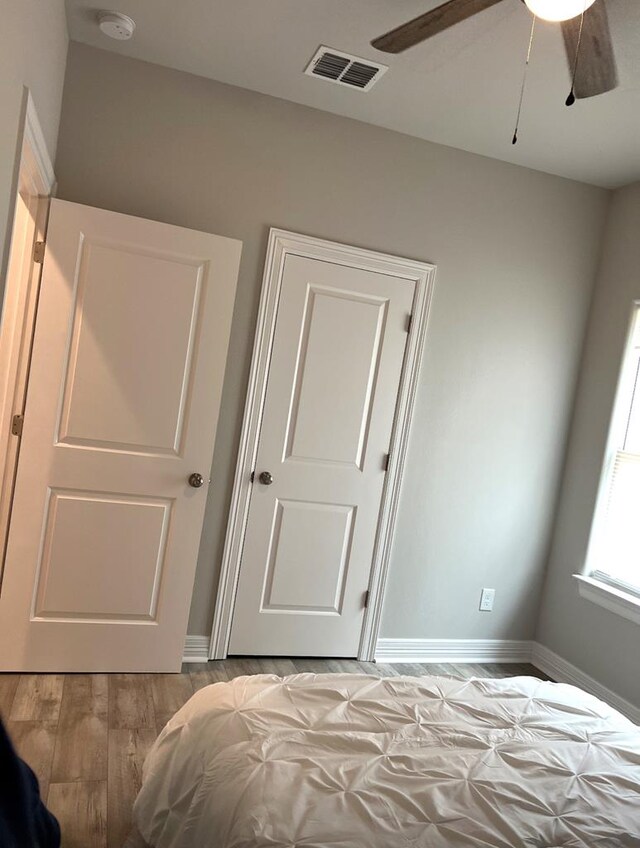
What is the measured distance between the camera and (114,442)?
3.28 meters

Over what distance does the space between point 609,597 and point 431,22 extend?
112 inches

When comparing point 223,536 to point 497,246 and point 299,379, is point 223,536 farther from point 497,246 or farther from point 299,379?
point 497,246

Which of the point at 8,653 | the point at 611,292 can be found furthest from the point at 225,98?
the point at 8,653

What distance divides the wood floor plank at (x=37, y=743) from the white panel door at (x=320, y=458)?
1.10m

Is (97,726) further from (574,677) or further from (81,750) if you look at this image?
(574,677)

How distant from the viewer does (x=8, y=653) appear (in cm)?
320

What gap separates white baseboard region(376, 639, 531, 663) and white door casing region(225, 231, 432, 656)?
222 millimetres

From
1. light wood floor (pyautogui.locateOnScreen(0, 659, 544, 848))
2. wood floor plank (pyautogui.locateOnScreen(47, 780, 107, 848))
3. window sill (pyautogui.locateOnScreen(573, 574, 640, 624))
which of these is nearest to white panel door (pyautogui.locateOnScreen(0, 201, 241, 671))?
light wood floor (pyautogui.locateOnScreen(0, 659, 544, 848))

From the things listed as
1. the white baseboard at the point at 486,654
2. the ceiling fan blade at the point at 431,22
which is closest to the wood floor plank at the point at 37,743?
the white baseboard at the point at 486,654

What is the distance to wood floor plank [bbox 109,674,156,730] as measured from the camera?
2.91 meters

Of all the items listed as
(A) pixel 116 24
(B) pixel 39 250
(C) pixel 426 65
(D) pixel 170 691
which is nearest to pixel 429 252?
(C) pixel 426 65

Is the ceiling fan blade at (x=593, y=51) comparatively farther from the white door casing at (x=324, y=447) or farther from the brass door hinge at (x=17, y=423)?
the brass door hinge at (x=17, y=423)

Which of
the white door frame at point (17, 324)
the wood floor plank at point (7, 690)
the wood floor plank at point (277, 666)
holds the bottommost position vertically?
the wood floor plank at point (7, 690)

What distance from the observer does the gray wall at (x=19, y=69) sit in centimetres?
189
